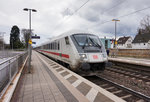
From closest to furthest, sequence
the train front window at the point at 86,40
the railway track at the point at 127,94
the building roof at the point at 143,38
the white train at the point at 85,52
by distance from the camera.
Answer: the railway track at the point at 127,94, the white train at the point at 85,52, the train front window at the point at 86,40, the building roof at the point at 143,38

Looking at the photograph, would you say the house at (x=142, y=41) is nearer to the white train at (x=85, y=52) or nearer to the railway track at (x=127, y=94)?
the white train at (x=85, y=52)

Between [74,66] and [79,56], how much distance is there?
70 centimetres

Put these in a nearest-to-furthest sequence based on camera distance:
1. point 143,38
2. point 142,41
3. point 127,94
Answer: point 127,94 < point 143,38 < point 142,41

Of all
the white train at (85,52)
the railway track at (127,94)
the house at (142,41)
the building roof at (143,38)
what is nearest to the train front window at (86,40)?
the white train at (85,52)

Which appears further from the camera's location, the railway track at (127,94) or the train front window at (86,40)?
the train front window at (86,40)

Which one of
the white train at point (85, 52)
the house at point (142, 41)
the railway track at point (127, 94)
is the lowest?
the railway track at point (127, 94)

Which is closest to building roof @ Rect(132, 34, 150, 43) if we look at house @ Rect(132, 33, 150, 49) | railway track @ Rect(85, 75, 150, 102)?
house @ Rect(132, 33, 150, 49)

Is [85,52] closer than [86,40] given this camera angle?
Yes

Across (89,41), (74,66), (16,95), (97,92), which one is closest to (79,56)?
(74,66)

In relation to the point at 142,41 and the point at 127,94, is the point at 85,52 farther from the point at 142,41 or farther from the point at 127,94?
the point at 142,41

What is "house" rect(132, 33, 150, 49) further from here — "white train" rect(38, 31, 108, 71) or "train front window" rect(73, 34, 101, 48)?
"white train" rect(38, 31, 108, 71)

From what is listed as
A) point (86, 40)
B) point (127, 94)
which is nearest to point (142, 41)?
point (86, 40)

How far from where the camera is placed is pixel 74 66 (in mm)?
6668

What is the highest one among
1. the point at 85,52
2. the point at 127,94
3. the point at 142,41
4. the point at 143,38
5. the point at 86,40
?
the point at 143,38
